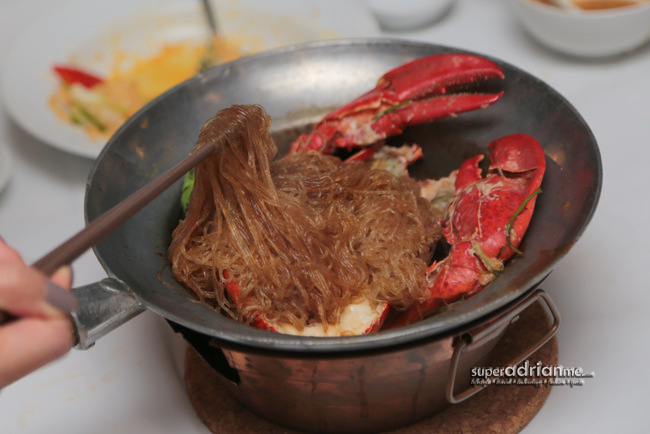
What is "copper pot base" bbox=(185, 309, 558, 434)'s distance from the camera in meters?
1.36

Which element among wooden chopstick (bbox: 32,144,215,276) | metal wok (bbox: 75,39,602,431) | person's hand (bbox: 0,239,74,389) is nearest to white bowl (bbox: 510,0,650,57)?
metal wok (bbox: 75,39,602,431)

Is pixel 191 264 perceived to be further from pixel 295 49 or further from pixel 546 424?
pixel 546 424

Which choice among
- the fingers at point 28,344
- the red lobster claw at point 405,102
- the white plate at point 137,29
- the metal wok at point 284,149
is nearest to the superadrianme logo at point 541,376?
the metal wok at point 284,149

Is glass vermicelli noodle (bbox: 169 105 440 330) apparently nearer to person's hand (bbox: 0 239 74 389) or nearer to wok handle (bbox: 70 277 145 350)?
wok handle (bbox: 70 277 145 350)

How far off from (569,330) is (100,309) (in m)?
1.15

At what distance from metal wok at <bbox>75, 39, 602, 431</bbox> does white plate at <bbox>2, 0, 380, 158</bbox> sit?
0.74 metres

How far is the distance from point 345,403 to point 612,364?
69 cm

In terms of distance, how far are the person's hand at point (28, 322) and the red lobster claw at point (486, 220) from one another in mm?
729

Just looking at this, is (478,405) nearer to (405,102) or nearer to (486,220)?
(486,220)

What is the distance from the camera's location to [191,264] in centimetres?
129

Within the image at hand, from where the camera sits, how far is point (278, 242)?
1.30 metres

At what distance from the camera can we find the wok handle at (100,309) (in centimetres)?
97

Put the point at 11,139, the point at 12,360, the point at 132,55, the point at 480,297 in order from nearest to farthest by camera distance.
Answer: the point at 12,360, the point at 480,297, the point at 11,139, the point at 132,55

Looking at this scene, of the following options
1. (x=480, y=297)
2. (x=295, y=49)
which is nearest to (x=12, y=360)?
(x=480, y=297)
